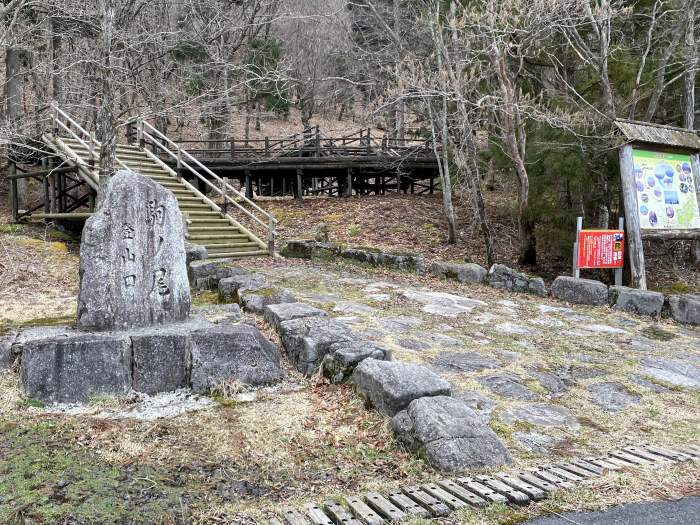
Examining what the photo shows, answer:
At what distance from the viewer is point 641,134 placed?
9.16 metres

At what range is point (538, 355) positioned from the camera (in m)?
6.12

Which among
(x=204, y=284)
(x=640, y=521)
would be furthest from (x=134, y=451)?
(x=204, y=284)

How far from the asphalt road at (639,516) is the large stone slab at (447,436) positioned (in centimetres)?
62

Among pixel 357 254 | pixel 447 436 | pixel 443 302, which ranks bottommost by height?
pixel 447 436

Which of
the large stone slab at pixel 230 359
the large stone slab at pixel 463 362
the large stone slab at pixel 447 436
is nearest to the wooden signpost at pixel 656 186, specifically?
the large stone slab at pixel 463 362

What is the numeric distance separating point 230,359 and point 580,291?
21.3ft

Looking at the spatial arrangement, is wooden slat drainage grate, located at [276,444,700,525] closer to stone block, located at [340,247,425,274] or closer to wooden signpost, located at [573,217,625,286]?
wooden signpost, located at [573,217,625,286]

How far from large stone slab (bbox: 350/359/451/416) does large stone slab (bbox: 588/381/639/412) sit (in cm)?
161

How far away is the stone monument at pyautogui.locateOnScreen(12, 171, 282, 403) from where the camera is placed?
14.7 feet

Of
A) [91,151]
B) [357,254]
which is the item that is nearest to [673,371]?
[357,254]

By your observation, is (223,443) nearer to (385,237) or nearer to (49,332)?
(49,332)

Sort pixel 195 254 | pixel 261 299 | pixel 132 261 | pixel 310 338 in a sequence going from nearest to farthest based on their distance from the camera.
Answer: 1. pixel 132 261
2. pixel 310 338
3. pixel 261 299
4. pixel 195 254

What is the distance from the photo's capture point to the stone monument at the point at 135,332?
4.47 metres

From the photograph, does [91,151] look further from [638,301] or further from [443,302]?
[638,301]
